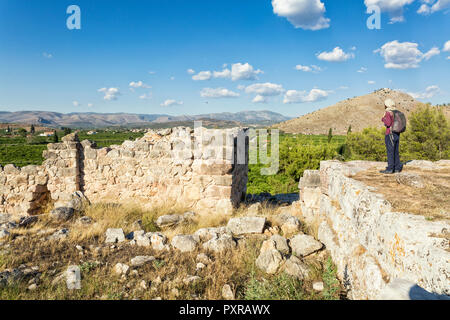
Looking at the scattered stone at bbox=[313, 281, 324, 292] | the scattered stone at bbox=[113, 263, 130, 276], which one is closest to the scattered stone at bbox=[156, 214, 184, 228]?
the scattered stone at bbox=[113, 263, 130, 276]

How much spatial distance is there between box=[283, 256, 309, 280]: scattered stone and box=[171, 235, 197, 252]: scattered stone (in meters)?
1.49

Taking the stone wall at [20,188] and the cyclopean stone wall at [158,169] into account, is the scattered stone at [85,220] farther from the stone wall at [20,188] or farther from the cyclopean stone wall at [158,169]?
the stone wall at [20,188]

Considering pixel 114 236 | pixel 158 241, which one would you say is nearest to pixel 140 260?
pixel 158 241

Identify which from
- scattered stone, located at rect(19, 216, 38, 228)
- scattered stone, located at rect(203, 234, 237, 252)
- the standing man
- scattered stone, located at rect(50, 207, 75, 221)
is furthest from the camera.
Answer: scattered stone, located at rect(50, 207, 75, 221)

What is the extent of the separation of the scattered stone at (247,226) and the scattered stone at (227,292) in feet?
5.93

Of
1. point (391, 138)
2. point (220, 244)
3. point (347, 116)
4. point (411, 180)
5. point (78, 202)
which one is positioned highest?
point (347, 116)

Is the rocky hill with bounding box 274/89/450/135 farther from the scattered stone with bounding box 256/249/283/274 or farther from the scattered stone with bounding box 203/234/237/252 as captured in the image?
the scattered stone with bounding box 256/249/283/274

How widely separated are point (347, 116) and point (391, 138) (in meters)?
90.0

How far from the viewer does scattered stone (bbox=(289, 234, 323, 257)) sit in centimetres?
400

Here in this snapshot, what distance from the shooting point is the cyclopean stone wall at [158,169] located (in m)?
6.23

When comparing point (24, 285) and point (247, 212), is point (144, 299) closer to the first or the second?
point (24, 285)

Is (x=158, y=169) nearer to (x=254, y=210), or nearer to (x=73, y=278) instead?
(x=254, y=210)

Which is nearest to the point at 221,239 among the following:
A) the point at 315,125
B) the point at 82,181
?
the point at 82,181

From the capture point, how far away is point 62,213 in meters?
5.75
